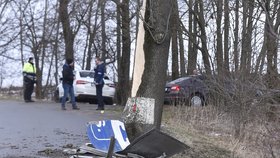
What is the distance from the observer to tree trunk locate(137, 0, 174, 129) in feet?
26.8

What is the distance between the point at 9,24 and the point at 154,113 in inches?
1752

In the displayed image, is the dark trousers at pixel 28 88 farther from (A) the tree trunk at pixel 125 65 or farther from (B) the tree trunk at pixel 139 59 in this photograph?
(B) the tree trunk at pixel 139 59

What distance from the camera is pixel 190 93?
59.5 ft

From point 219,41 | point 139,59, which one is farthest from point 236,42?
point 139,59

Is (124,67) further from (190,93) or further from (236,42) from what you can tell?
(236,42)

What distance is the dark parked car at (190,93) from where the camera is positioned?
15688 mm

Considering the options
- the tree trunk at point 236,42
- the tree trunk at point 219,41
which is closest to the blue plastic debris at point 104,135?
the tree trunk at point 236,42

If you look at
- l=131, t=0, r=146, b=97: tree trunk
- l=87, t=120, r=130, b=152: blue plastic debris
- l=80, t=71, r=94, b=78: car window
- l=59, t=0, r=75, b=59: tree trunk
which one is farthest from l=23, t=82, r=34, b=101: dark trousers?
l=87, t=120, r=130, b=152: blue plastic debris

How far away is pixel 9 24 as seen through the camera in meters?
50.7

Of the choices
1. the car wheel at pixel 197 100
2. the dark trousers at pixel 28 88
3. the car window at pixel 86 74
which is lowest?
the car wheel at pixel 197 100

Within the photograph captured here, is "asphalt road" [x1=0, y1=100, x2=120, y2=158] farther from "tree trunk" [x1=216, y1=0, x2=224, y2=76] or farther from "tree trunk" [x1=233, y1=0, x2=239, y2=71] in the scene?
"tree trunk" [x1=233, y1=0, x2=239, y2=71]

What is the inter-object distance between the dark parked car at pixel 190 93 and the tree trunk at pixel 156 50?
22.5 ft

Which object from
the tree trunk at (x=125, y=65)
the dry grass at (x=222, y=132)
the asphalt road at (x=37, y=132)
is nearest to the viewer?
the asphalt road at (x=37, y=132)

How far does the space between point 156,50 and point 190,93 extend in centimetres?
996
